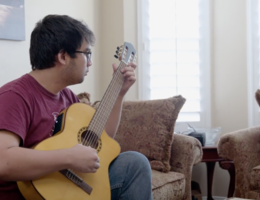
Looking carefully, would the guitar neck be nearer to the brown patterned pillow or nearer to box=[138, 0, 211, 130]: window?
the brown patterned pillow

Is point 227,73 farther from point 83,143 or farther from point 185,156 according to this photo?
point 83,143

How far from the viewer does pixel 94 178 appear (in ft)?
4.38

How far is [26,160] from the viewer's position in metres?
1.12

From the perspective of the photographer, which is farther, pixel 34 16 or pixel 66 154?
pixel 34 16

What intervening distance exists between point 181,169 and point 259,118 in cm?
119

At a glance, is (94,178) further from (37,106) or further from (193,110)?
(193,110)

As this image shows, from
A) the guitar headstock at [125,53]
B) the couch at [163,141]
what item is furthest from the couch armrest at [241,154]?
the guitar headstock at [125,53]

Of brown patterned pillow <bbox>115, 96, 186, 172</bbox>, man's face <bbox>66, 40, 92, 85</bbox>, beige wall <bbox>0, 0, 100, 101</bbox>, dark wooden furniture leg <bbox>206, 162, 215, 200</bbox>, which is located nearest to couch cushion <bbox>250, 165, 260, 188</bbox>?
brown patterned pillow <bbox>115, 96, 186, 172</bbox>

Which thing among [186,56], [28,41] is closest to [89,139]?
[28,41]

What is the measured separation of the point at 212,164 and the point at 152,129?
91 centimetres

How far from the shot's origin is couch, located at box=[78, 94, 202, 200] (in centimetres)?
216

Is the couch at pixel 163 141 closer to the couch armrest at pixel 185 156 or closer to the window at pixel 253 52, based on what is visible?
the couch armrest at pixel 185 156

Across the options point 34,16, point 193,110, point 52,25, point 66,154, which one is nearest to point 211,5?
point 193,110

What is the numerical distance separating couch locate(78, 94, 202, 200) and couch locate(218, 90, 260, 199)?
204 mm
